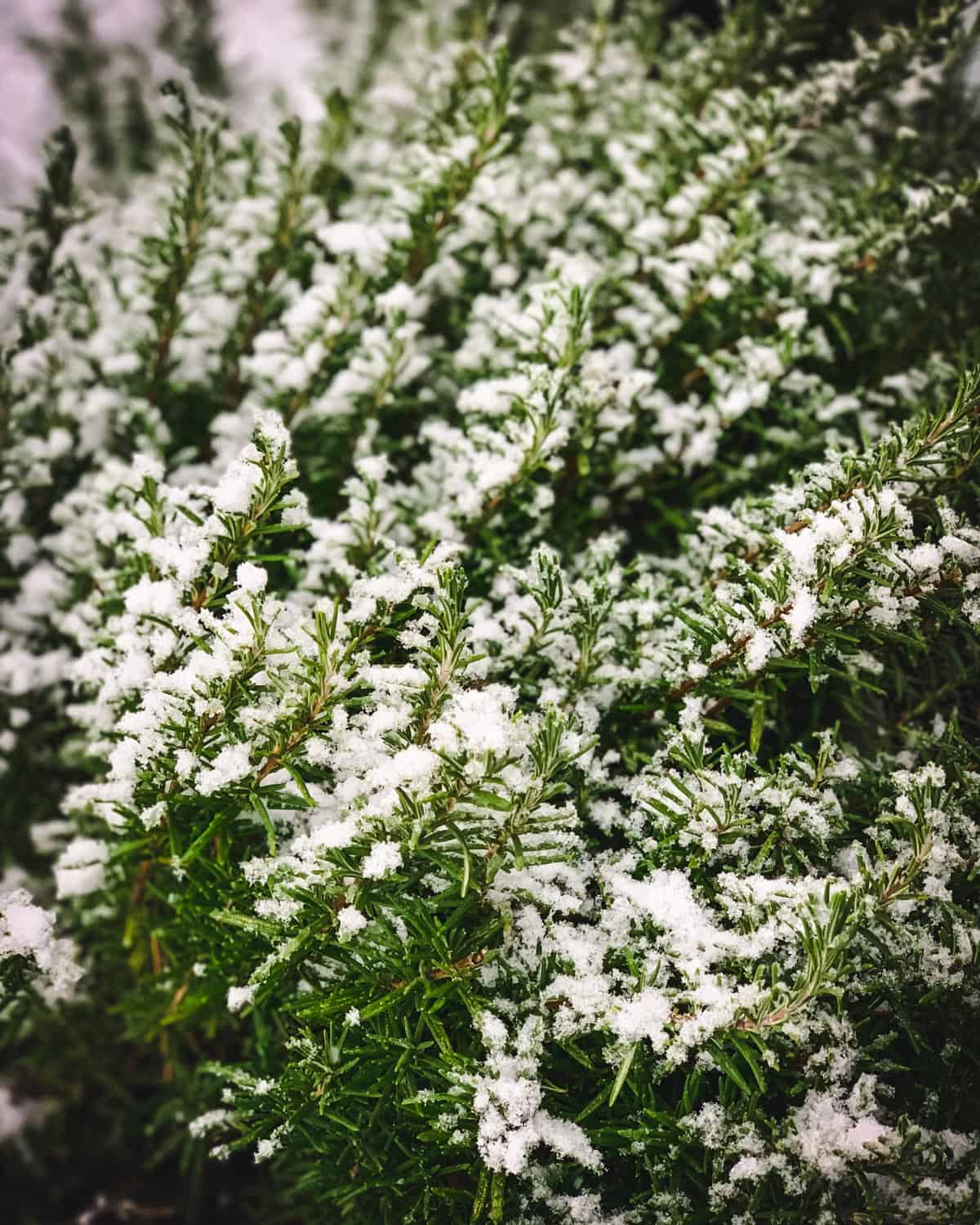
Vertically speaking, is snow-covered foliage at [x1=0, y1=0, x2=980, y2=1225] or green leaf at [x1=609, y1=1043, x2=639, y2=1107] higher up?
snow-covered foliage at [x1=0, y1=0, x2=980, y2=1225]

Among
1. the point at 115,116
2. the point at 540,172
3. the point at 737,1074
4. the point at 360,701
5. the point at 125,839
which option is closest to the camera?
the point at 737,1074

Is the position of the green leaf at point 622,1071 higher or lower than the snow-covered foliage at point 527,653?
lower

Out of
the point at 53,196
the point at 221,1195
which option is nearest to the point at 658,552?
the point at 53,196

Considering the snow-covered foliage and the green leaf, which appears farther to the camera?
the snow-covered foliage

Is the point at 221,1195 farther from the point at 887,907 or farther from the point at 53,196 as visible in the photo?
the point at 53,196

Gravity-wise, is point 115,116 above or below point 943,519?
above

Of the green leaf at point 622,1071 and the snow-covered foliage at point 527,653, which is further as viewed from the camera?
the snow-covered foliage at point 527,653

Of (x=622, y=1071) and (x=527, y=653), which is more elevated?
(x=527, y=653)

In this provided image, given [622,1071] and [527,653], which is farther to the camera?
[527,653]
